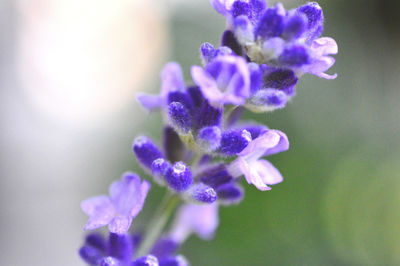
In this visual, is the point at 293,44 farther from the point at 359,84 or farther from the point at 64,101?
the point at 64,101

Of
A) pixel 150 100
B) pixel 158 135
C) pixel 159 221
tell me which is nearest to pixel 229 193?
pixel 159 221

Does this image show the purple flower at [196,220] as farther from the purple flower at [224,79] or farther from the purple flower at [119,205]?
the purple flower at [224,79]

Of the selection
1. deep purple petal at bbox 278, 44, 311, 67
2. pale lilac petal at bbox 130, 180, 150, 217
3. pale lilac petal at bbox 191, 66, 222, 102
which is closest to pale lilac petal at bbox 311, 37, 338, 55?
deep purple petal at bbox 278, 44, 311, 67

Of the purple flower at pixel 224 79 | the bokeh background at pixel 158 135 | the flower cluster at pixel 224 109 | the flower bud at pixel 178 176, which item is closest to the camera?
the purple flower at pixel 224 79

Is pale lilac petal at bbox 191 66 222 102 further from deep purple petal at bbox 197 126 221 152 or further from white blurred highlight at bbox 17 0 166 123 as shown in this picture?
white blurred highlight at bbox 17 0 166 123

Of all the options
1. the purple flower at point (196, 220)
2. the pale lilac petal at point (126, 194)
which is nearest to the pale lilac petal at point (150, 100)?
the pale lilac petal at point (126, 194)

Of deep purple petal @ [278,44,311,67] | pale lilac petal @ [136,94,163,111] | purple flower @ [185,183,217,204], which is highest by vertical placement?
deep purple petal @ [278,44,311,67]

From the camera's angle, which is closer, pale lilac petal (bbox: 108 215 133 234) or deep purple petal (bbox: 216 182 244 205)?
pale lilac petal (bbox: 108 215 133 234)
